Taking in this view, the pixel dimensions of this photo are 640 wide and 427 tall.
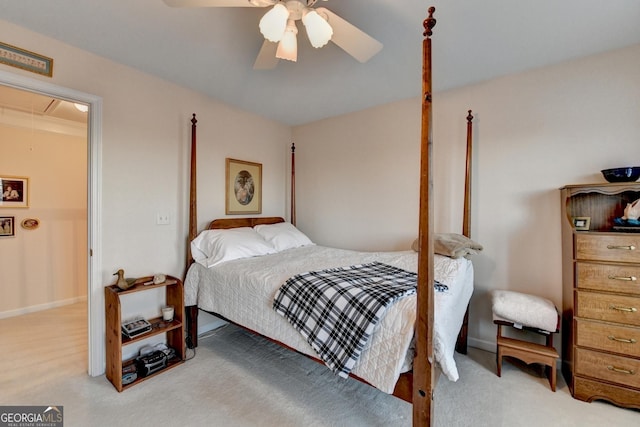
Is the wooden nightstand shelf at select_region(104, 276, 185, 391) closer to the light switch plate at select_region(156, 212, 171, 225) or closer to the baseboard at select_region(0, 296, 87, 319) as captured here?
the light switch plate at select_region(156, 212, 171, 225)

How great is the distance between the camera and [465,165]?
2.45m

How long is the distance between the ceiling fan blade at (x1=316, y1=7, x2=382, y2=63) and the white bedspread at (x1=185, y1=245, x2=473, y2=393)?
1.40 metres

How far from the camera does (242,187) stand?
3.10 meters

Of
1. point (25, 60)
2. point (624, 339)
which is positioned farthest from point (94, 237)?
point (624, 339)

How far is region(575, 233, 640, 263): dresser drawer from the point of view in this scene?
1.61 m

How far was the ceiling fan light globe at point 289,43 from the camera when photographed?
1.43 m

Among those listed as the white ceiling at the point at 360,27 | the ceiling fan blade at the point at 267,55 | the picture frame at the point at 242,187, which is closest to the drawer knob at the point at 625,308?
the white ceiling at the point at 360,27

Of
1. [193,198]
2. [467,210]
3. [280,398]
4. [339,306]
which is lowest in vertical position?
[280,398]

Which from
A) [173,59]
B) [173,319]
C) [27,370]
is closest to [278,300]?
[173,319]

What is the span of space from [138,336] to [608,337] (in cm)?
315

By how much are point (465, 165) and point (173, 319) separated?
9.58ft

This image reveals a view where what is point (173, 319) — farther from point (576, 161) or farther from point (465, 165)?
point (576, 161)

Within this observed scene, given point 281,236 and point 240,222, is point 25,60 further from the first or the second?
point 281,236

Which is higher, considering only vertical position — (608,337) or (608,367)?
(608,337)
